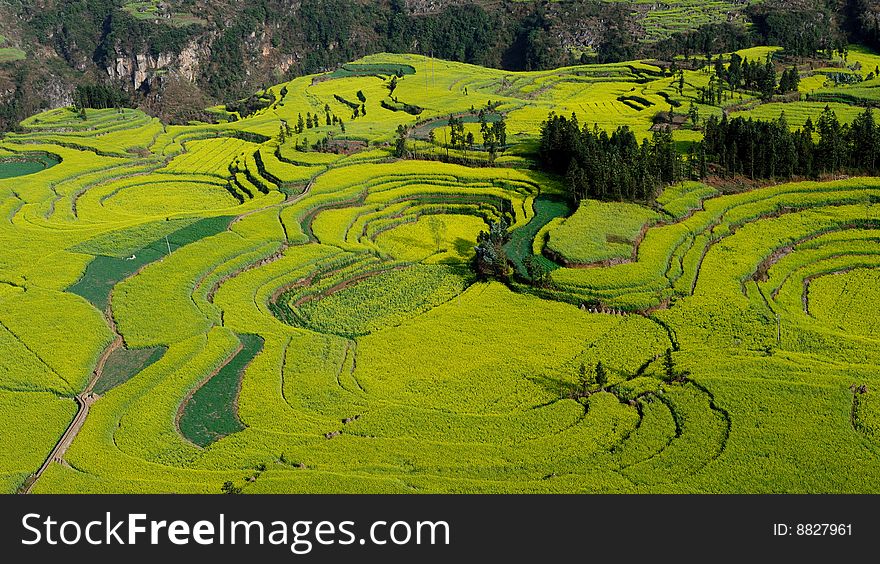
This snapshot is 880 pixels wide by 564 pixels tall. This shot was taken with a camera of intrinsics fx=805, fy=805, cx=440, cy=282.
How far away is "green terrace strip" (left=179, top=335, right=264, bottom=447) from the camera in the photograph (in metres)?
40.5

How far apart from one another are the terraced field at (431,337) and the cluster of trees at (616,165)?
232cm

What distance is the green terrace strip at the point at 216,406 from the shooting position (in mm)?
40469

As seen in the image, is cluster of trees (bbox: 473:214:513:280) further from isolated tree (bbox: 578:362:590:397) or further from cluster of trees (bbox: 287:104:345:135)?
cluster of trees (bbox: 287:104:345:135)

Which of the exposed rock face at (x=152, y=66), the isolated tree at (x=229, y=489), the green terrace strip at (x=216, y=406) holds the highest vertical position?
the exposed rock face at (x=152, y=66)

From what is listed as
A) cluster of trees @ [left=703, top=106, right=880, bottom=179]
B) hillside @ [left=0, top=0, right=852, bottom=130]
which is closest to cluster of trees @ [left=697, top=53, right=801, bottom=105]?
hillside @ [left=0, top=0, right=852, bottom=130]

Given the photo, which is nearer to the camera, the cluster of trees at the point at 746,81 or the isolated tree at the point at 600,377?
the isolated tree at the point at 600,377

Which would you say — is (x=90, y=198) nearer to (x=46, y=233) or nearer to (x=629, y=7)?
(x=46, y=233)

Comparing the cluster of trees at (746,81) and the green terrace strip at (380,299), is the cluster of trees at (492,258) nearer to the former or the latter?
the green terrace strip at (380,299)

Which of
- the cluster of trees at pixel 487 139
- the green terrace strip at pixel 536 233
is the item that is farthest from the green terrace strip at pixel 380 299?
the cluster of trees at pixel 487 139

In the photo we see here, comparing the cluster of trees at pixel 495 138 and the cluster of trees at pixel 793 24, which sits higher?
the cluster of trees at pixel 793 24

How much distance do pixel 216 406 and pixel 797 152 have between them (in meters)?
53.2

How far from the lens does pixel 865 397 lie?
38.6m

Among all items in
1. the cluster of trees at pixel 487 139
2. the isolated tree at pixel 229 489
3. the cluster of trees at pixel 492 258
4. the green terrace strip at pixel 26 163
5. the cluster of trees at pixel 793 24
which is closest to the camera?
the isolated tree at pixel 229 489

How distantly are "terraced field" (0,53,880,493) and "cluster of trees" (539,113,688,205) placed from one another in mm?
2321
